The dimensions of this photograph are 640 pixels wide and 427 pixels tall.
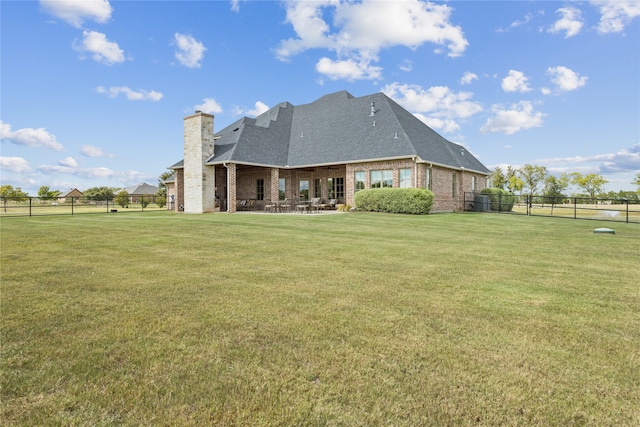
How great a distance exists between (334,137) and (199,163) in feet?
30.8

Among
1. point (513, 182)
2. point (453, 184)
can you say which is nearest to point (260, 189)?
point (453, 184)

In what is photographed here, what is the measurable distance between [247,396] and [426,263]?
4.69 m

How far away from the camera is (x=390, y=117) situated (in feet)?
70.9

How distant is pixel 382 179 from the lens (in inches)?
800

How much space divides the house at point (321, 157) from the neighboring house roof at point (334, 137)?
2.9 inches

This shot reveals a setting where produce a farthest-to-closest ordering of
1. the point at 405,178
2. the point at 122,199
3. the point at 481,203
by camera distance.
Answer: the point at 122,199, the point at 481,203, the point at 405,178

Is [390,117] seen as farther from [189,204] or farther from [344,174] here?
[189,204]

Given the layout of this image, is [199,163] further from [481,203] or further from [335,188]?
[481,203]

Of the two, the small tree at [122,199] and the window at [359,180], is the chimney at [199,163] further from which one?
the small tree at [122,199]

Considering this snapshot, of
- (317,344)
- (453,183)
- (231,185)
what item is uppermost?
(453,183)

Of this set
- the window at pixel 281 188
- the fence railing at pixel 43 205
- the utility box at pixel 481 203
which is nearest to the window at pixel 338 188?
the window at pixel 281 188

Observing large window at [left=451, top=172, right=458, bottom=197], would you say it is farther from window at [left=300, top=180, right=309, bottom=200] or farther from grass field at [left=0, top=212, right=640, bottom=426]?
grass field at [left=0, top=212, right=640, bottom=426]

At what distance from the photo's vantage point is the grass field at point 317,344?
192 centimetres

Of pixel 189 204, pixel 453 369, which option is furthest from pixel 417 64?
pixel 453 369
